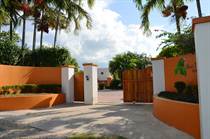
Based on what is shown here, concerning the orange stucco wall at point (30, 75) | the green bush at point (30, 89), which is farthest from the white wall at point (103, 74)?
the green bush at point (30, 89)

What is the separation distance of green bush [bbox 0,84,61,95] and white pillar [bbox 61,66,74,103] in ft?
1.17

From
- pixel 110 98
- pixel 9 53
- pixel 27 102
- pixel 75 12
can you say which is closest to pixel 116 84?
pixel 110 98

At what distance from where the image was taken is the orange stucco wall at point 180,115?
336 inches

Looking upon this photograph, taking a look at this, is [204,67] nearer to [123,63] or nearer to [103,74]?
[123,63]

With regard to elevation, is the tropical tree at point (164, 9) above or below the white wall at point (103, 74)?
above

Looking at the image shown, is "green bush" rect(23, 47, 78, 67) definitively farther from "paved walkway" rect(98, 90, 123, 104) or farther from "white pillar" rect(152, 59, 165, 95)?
"white pillar" rect(152, 59, 165, 95)

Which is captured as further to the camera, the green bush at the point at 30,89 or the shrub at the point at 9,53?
the shrub at the point at 9,53

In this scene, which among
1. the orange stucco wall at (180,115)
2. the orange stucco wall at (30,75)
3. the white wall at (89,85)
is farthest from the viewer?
the white wall at (89,85)

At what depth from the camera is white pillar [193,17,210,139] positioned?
7.30 meters

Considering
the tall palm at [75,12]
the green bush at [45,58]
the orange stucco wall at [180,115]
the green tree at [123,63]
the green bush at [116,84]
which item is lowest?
the orange stucco wall at [180,115]

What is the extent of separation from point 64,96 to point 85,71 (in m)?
1.79

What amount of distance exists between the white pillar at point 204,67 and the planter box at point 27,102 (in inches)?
380

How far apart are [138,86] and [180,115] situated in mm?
7865

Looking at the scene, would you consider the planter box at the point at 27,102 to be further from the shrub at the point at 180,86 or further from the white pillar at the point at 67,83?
the shrub at the point at 180,86
